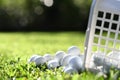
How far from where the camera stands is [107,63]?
15.1ft

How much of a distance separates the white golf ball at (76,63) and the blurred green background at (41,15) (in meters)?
9.61

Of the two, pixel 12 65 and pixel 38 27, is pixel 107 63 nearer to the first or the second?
pixel 12 65

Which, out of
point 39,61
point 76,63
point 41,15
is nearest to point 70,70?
point 76,63

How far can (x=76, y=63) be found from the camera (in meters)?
4.77

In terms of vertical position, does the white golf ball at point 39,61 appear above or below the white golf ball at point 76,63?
below

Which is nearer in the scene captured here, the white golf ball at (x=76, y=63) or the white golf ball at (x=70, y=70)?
the white golf ball at (x=70, y=70)

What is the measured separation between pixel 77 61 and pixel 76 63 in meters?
0.02

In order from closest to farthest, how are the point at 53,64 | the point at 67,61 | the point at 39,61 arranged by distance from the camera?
the point at 67,61
the point at 53,64
the point at 39,61

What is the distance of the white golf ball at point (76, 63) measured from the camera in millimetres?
4762

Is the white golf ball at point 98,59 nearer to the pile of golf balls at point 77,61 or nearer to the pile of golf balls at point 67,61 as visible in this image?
the pile of golf balls at point 77,61

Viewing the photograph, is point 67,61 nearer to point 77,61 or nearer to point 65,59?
point 65,59

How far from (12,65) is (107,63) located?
1.06 metres

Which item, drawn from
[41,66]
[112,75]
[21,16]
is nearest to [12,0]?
[21,16]

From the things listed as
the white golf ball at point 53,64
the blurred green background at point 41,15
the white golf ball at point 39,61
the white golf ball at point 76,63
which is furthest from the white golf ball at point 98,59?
the blurred green background at point 41,15
